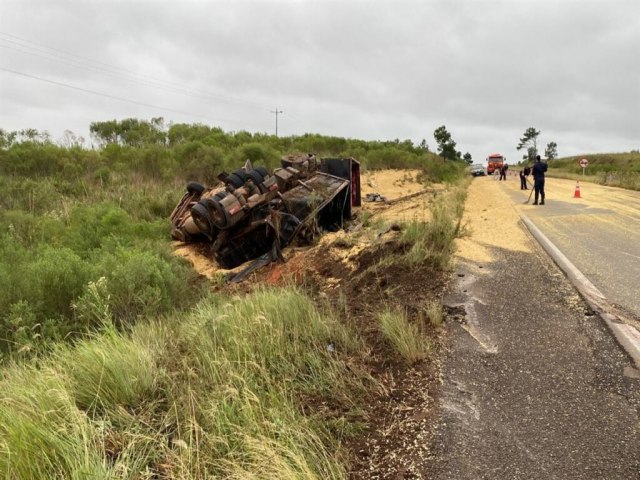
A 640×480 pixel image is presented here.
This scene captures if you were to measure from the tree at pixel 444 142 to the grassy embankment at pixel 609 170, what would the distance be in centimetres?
1341

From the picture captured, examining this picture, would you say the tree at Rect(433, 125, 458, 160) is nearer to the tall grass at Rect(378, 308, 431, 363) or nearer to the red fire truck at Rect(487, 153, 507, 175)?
the red fire truck at Rect(487, 153, 507, 175)

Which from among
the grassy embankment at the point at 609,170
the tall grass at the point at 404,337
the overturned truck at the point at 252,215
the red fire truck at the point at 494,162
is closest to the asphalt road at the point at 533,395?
the tall grass at the point at 404,337

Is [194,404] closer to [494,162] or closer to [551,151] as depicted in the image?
[494,162]

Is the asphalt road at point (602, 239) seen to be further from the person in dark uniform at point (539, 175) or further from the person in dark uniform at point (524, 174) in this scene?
the person in dark uniform at point (524, 174)

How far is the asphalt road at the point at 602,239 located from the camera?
6.40 m

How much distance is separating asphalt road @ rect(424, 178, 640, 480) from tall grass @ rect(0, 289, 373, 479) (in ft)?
2.62

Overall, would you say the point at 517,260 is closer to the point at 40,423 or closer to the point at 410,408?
the point at 410,408

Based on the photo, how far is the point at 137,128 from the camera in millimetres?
42375

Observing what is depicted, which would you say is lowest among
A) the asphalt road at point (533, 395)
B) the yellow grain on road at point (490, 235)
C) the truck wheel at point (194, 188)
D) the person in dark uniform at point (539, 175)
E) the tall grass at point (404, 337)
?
the asphalt road at point (533, 395)

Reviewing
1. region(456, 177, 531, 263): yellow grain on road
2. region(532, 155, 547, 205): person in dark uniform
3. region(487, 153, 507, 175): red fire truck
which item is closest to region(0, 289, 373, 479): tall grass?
region(456, 177, 531, 263): yellow grain on road

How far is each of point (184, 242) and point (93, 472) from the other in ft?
32.5

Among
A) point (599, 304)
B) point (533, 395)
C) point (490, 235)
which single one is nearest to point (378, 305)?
point (533, 395)

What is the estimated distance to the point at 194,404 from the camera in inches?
124

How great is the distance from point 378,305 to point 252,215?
620 cm
